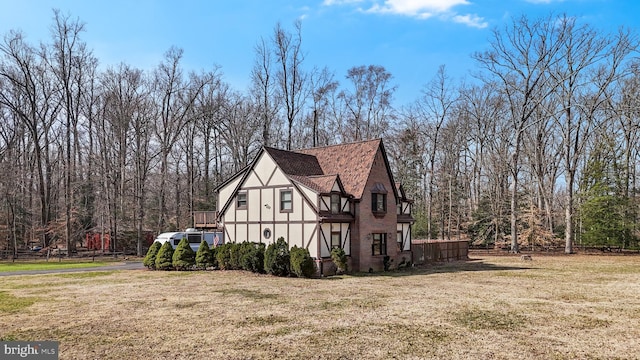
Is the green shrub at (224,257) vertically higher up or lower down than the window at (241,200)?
lower down

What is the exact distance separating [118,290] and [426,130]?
1444 inches

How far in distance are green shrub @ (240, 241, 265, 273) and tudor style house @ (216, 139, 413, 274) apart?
1648 mm

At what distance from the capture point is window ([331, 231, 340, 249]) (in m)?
24.6

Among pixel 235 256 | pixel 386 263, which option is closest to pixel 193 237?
pixel 235 256

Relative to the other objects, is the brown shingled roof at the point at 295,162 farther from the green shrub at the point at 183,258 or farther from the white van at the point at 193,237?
the white van at the point at 193,237

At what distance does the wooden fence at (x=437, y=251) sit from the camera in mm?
30234

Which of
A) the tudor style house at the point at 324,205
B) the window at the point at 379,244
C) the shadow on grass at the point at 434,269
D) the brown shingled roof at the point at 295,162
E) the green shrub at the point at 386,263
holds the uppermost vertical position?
the brown shingled roof at the point at 295,162

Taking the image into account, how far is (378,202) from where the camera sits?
88.4 ft

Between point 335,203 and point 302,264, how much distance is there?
4.24 metres

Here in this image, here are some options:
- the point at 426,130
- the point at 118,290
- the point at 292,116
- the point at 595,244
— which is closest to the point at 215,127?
the point at 292,116

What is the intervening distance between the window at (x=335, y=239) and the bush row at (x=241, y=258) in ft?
7.47

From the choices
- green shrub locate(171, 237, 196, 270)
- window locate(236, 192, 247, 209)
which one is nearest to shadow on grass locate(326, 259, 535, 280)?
window locate(236, 192, 247, 209)

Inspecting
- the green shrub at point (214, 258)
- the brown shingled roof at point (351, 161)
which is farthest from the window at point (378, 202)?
the green shrub at point (214, 258)

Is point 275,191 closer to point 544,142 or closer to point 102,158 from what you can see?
point 102,158
